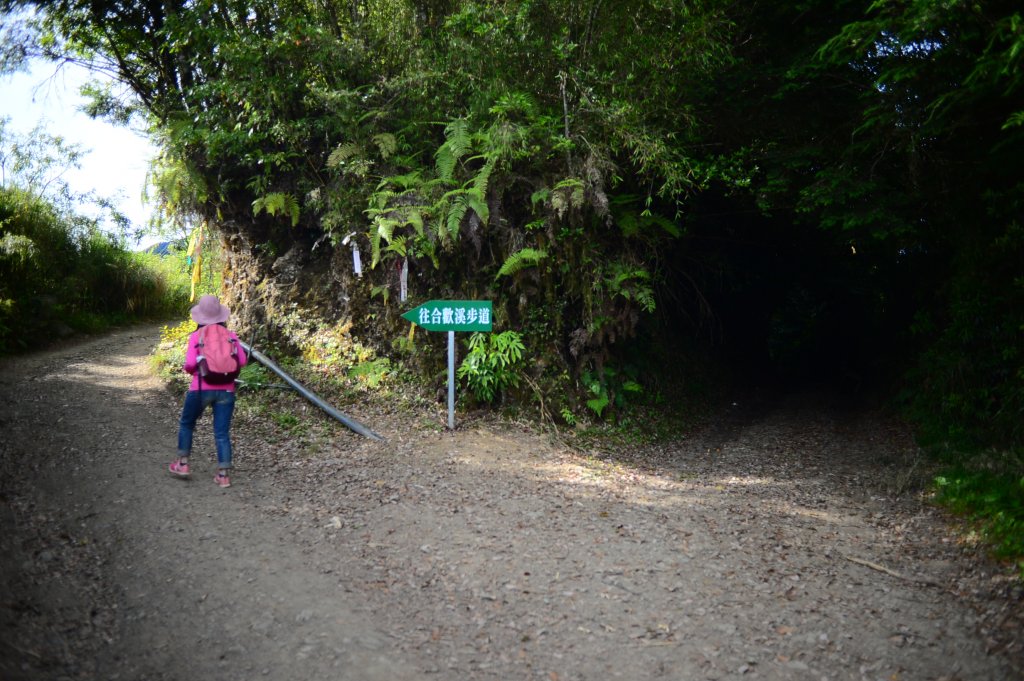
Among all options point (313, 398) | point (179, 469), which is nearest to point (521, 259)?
point (313, 398)

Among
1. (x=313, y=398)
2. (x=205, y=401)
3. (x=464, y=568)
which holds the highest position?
(x=205, y=401)

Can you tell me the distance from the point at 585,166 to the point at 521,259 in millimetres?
1543

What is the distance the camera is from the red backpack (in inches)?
258

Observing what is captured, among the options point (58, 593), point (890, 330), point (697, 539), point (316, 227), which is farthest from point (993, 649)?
point (316, 227)

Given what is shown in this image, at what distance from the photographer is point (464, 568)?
17.7 feet

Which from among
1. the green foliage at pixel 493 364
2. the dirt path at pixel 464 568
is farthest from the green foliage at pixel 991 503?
the green foliage at pixel 493 364

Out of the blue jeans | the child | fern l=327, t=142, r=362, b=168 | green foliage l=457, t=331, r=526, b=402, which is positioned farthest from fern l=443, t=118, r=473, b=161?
the blue jeans

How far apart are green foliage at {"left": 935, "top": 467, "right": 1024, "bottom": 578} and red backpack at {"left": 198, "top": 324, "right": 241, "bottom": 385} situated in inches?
286

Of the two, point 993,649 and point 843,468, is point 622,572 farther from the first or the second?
point 843,468

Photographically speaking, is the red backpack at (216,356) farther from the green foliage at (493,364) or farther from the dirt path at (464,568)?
the green foliage at (493,364)

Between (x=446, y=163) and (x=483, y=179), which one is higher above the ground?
(x=446, y=163)

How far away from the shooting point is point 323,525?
6.11 meters

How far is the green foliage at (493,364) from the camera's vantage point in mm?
9305

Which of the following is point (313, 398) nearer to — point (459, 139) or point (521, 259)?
point (521, 259)
